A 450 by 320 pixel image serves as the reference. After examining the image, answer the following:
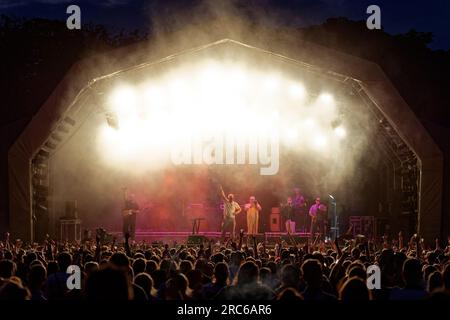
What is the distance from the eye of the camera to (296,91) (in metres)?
23.5

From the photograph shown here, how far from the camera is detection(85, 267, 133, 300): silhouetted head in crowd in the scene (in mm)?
3543

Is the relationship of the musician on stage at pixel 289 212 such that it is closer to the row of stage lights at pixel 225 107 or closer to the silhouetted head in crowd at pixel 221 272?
the row of stage lights at pixel 225 107

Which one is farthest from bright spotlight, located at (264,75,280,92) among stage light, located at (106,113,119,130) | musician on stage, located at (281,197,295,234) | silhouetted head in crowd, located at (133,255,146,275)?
silhouetted head in crowd, located at (133,255,146,275)

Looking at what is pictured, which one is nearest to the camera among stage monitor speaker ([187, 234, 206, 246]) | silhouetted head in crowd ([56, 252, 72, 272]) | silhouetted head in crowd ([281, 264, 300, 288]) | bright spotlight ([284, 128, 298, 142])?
silhouetted head in crowd ([281, 264, 300, 288])

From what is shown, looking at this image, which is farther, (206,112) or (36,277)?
(206,112)


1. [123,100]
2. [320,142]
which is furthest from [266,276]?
[320,142]

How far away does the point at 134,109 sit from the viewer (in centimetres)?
2498

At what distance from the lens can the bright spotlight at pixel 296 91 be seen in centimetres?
2295

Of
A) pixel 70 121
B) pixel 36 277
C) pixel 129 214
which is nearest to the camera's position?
pixel 36 277

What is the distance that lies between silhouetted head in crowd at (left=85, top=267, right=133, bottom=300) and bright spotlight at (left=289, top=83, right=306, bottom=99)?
773 inches

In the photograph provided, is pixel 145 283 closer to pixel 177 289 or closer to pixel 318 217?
pixel 177 289

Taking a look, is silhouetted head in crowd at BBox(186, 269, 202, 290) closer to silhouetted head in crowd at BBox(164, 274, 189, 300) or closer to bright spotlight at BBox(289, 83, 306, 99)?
silhouetted head in crowd at BBox(164, 274, 189, 300)

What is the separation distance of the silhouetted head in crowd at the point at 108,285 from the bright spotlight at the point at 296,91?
19.6 metres

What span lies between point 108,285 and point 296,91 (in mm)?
20497
